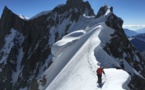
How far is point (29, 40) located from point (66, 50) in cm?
10364

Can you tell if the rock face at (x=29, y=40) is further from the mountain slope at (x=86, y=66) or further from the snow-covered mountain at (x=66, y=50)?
the mountain slope at (x=86, y=66)

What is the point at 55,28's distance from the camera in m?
123

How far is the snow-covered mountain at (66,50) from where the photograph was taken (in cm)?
3272

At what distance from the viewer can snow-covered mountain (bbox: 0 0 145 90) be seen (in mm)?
32719

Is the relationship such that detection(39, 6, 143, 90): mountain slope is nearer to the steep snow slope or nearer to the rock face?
the steep snow slope

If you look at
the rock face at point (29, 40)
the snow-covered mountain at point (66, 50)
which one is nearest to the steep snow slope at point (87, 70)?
the snow-covered mountain at point (66, 50)

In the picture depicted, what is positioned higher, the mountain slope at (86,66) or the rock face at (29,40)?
the rock face at (29,40)

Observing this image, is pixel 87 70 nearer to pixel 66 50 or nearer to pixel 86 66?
pixel 86 66

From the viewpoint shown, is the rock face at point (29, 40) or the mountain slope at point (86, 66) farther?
the rock face at point (29, 40)

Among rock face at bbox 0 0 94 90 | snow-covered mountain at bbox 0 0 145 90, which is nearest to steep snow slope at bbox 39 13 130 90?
snow-covered mountain at bbox 0 0 145 90

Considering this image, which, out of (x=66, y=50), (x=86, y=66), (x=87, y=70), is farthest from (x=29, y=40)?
(x=87, y=70)

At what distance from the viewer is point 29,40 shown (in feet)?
497

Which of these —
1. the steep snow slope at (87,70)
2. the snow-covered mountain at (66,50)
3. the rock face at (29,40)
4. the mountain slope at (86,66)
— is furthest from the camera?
the rock face at (29,40)

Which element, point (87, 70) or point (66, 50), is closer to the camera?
point (87, 70)
